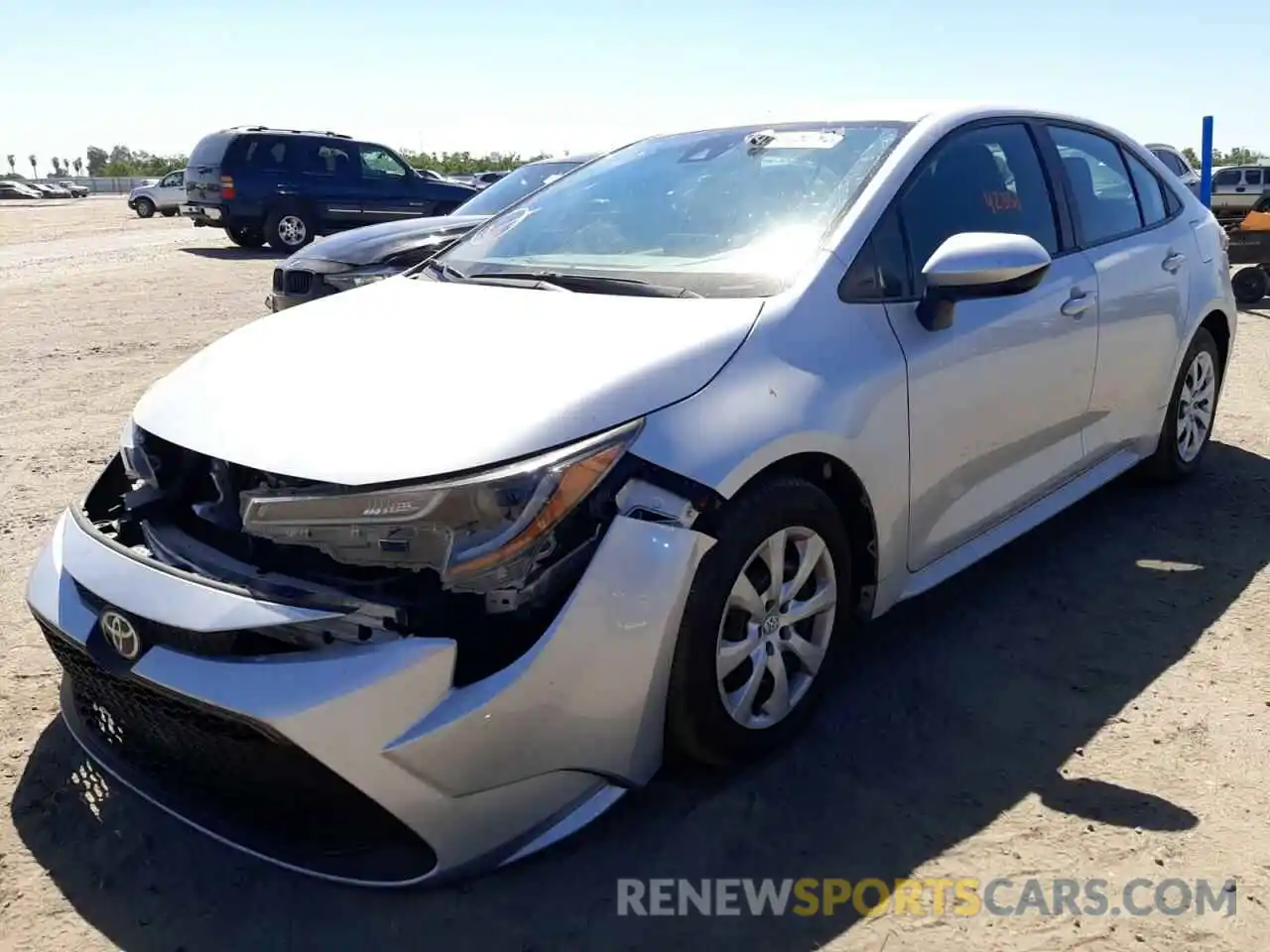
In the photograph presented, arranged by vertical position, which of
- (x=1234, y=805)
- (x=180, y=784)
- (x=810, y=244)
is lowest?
(x=1234, y=805)

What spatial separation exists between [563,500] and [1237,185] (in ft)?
84.2

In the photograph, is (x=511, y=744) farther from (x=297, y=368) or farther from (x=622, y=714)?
(x=297, y=368)

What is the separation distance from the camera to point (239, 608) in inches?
83.2

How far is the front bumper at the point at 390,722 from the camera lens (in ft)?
6.71

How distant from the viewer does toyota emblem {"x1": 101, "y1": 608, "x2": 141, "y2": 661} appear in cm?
223

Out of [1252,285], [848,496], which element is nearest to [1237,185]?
[1252,285]

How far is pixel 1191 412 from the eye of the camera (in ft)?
15.7

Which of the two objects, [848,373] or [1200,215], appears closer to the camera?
[848,373]

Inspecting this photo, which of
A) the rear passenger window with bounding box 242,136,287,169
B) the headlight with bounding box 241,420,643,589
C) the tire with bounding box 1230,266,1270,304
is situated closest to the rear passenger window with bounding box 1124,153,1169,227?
the headlight with bounding box 241,420,643,589

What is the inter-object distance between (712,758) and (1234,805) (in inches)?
49.3

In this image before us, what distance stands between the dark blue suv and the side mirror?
14911 mm

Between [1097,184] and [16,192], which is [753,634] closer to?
[1097,184]

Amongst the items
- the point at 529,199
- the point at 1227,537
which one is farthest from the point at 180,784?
the point at 1227,537

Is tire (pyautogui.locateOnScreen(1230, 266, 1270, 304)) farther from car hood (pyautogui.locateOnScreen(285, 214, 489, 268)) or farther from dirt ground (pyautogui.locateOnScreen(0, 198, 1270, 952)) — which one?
dirt ground (pyautogui.locateOnScreen(0, 198, 1270, 952))
